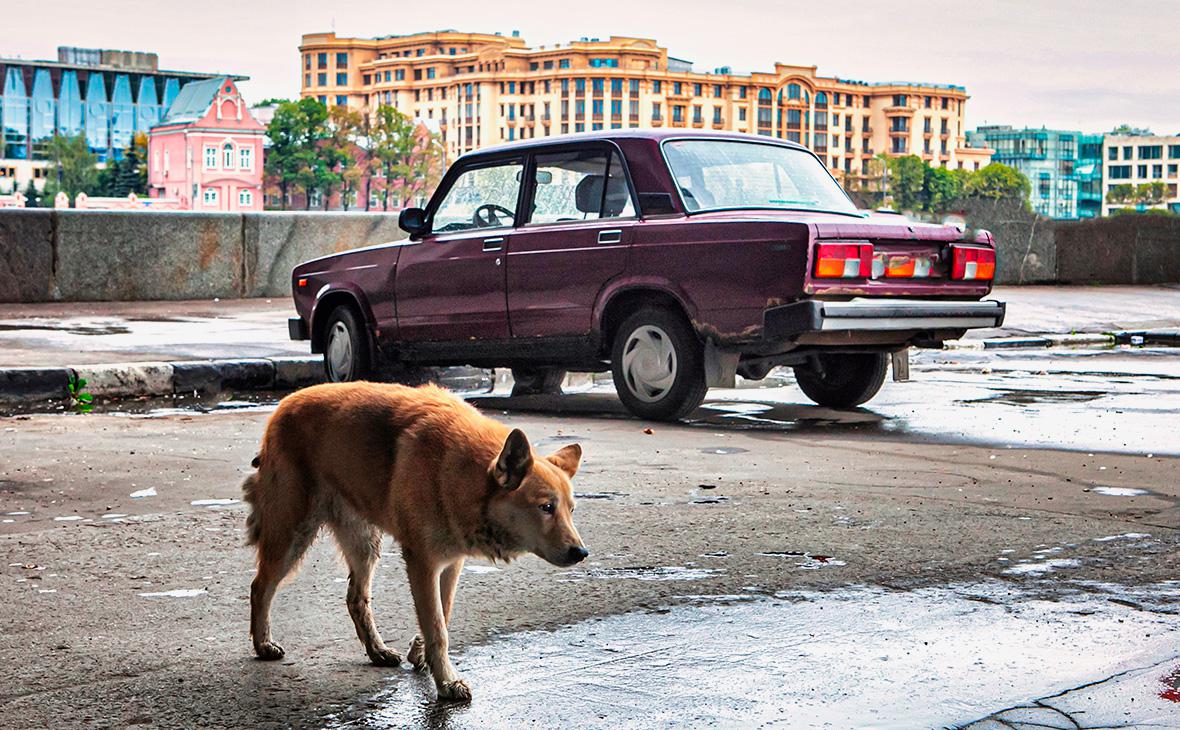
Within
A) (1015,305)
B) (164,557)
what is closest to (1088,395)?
(164,557)

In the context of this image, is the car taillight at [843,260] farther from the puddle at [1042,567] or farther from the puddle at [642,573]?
the puddle at [642,573]

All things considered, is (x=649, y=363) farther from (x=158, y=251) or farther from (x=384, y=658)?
(x=158, y=251)

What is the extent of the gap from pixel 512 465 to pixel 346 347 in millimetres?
8404

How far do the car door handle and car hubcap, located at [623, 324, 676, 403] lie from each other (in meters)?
0.57

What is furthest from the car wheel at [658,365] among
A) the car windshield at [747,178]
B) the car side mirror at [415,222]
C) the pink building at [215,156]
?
the pink building at [215,156]

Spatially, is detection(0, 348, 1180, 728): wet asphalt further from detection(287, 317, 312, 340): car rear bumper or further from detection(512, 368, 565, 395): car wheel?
detection(287, 317, 312, 340): car rear bumper

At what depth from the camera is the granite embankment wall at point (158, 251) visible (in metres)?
19.5

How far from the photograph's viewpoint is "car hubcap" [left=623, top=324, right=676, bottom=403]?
33.0 feet

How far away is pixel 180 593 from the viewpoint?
512 centimetres

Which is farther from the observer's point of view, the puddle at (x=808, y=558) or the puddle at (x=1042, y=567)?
the puddle at (x=808, y=558)

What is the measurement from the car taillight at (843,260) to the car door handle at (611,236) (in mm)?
1447

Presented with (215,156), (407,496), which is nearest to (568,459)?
(407,496)

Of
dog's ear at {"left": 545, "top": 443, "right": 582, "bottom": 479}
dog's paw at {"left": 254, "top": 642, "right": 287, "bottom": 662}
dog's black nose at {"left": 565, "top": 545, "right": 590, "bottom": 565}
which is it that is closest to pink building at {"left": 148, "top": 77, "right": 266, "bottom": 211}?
dog's paw at {"left": 254, "top": 642, "right": 287, "bottom": 662}

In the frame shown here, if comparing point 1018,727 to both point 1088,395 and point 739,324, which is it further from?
point 1088,395
